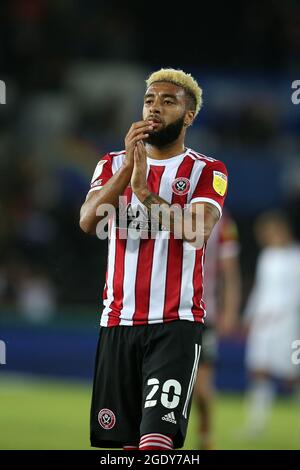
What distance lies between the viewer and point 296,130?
17250mm

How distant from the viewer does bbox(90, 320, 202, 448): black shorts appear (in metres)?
5.07

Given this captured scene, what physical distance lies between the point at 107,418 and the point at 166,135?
140 cm

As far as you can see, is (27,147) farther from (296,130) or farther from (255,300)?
(255,300)

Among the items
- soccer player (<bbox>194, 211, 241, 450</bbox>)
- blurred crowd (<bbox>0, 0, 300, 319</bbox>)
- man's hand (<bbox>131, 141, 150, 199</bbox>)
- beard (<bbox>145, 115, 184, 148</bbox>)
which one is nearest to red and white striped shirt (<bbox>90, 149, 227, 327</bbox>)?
beard (<bbox>145, 115, 184, 148</bbox>)

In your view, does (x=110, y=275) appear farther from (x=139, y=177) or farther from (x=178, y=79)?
(x=178, y=79)

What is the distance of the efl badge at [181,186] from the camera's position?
5238 mm

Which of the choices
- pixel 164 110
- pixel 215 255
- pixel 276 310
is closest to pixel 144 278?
pixel 164 110

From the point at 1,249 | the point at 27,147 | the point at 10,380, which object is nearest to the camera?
the point at 10,380

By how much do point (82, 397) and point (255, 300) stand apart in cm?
236

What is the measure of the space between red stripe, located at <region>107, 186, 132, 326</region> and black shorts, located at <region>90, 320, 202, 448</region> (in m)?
0.05

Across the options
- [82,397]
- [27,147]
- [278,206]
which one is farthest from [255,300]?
[27,147]

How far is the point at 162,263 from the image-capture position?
5195 mm

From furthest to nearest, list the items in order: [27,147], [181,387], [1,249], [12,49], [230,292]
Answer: [12,49] < [27,147] < [1,249] < [230,292] < [181,387]

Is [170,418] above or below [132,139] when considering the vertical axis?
below
